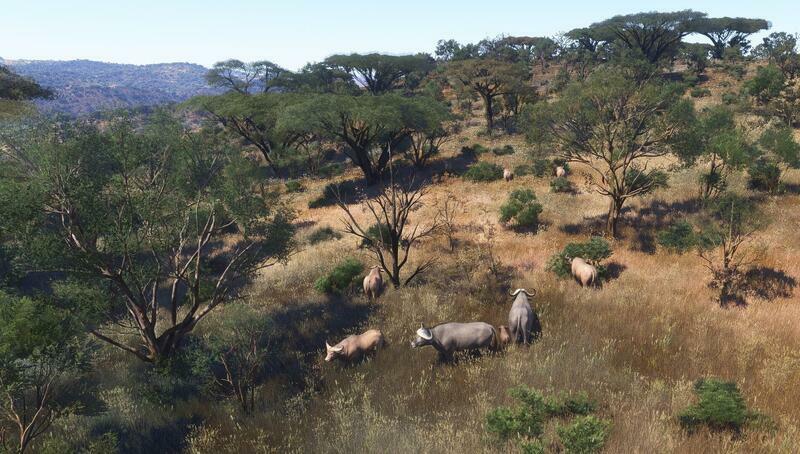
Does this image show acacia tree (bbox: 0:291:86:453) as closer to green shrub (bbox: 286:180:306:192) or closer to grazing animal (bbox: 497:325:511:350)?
grazing animal (bbox: 497:325:511:350)

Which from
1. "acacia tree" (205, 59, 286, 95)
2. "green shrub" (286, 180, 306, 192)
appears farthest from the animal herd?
"acacia tree" (205, 59, 286, 95)

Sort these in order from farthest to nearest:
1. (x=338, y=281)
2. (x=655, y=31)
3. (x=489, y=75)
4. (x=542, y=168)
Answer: (x=655, y=31) → (x=489, y=75) → (x=542, y=168) → (x=338, y=281)

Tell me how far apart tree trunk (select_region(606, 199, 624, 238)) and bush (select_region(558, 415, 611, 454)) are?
13.3 m

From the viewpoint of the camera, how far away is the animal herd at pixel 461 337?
8.76 metres

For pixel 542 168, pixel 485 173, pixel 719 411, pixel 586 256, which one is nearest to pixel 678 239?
pixel 586 256

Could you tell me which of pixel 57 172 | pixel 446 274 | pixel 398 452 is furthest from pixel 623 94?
pixel 57 172

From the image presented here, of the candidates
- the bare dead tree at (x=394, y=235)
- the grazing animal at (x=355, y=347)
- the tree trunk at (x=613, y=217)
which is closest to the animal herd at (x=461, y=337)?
the grazing animal at (x=355, y=347)

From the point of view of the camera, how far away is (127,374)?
31.6 feet

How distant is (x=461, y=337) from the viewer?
347 inches

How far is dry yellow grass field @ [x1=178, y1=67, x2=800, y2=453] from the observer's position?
6.34 metres

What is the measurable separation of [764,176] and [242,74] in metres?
87.5

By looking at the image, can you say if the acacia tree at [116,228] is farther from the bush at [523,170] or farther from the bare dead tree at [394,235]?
the bush at [523,170]

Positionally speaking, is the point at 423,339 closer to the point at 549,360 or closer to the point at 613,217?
the point at 549,360

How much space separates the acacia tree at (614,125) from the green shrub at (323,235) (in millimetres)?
12576
